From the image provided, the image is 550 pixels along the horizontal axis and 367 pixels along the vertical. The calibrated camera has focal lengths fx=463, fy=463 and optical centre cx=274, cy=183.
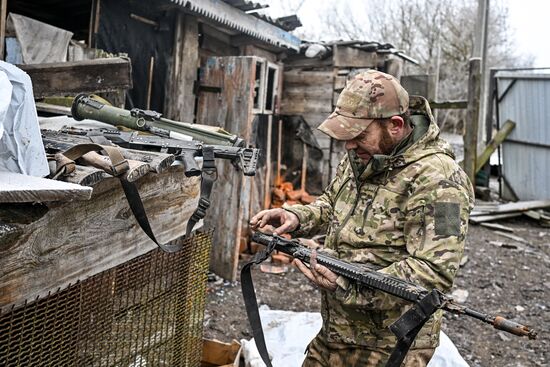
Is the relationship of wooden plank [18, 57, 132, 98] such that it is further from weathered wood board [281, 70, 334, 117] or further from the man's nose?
weathered wood board [281, 70, 334, 117]

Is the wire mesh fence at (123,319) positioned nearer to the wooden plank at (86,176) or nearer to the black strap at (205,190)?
the black strap at (205,190)

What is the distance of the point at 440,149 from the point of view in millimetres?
2080

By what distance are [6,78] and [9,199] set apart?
1.59 feet

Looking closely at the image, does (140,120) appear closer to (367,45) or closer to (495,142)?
(367,45)

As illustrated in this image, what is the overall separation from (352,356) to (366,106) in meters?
1.16

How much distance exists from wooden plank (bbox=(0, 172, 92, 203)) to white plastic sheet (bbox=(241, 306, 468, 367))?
1995mm

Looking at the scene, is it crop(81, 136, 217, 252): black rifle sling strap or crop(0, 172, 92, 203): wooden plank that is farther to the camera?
crop(81, 136, 217, 252): black rifle sling strap

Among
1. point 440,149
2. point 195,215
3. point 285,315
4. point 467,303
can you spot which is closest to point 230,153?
Result: point 195,215

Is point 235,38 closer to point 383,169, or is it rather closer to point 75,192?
point 383,169

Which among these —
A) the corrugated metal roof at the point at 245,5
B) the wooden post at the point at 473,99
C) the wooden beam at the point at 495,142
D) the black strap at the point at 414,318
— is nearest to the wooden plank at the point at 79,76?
the black strap at the point at 414,318

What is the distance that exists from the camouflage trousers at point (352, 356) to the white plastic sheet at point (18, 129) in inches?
60.3

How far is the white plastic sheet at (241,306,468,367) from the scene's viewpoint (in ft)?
10.2

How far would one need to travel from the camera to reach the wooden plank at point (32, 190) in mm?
1178

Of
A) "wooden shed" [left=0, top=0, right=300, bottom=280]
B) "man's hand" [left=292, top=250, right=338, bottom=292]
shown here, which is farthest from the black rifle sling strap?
"wooden shed" [left=0, top=0, right=300, bottom=280]
